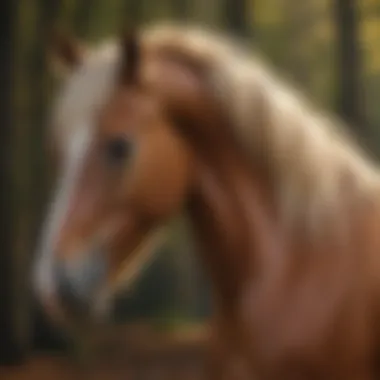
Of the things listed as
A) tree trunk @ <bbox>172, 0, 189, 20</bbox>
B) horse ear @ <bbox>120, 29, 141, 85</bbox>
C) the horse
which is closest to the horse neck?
the horse

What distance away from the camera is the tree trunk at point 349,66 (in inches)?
31.4

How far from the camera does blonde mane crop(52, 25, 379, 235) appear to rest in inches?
26.3

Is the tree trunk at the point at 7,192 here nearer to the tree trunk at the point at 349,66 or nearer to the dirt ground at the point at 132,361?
the dirt ground at the point at 132,361

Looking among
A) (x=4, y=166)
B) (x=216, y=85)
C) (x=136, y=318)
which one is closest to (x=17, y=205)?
(x=4, y=166)

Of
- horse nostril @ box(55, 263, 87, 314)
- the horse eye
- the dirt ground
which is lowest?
the dirt ground

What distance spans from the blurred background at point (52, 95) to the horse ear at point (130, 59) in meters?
0.16

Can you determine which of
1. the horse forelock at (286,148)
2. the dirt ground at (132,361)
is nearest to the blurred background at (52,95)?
the dirt ground at (132,361)

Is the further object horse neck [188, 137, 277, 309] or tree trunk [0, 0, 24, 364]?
tree trunk [0, 0, 24, 364]

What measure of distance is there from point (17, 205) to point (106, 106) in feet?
0.79

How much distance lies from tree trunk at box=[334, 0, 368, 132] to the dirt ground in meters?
0.30

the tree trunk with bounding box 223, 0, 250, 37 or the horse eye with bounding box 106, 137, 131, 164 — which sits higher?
the tree trunk with bounding box 223, 0, 250, 37

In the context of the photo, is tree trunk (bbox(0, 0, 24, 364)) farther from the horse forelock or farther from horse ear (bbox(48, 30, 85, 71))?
the horse forelock

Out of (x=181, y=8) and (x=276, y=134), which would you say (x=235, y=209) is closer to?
(x=276, y=134)

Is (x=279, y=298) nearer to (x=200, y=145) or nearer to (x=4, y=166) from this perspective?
(x=200, y=145)
